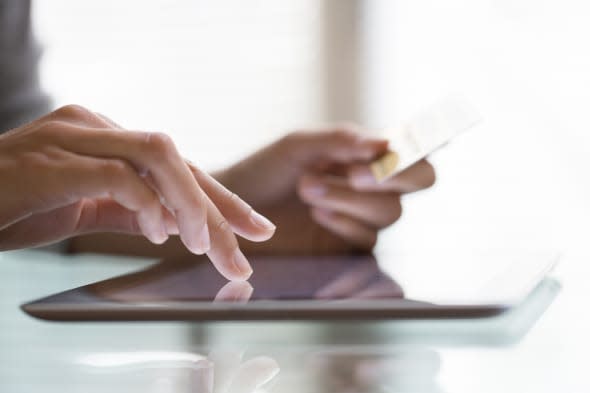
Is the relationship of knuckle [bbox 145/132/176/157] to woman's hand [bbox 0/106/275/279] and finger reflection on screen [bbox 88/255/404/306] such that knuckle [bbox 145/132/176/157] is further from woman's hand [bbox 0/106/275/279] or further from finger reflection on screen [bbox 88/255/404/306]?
finger reflection on screen [bbox 88/255/404/306]

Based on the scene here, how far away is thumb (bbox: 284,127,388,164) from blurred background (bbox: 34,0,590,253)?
3.91 feet

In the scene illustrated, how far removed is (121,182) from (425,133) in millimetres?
439

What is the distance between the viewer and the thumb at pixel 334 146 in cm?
96

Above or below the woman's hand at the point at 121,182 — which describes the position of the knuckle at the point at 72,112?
above

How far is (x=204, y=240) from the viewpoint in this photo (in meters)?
0.51

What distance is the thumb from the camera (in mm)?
964

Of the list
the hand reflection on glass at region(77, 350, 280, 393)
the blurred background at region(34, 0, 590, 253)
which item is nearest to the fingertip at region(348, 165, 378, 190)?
the hand reflection on glass at region(77, 350, 280, 393)

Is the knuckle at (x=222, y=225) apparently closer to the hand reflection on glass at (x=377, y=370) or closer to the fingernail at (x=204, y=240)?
the fingernail at (x=204, y=240)

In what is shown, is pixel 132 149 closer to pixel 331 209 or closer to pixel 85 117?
pixel 85 117

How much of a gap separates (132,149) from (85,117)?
92 millimetres

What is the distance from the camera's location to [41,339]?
47 centimetres

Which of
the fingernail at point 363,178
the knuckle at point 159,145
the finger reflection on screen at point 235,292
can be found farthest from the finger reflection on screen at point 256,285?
the fingernail at point 363,178

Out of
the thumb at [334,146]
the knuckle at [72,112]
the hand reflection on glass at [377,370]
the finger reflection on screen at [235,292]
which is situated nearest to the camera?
the hand reflection on glass at [377,370]

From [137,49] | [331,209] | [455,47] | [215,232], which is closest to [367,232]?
[331,209]
